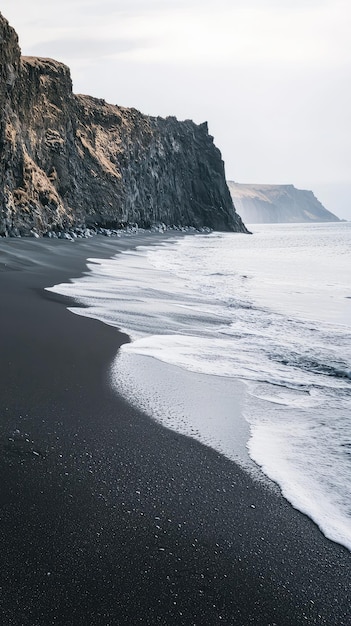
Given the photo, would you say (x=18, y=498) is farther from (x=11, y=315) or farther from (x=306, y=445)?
(x=11, y=315)

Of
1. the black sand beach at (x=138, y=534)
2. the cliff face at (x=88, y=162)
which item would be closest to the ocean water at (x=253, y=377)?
the black sand beach at (x=138, y=534)

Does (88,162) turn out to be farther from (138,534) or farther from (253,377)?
(138,534)

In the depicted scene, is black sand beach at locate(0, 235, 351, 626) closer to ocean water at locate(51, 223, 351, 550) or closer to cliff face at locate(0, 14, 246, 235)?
ocean water at locate(51, 223, 351, 550)

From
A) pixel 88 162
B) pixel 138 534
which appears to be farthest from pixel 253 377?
pixel 88 162

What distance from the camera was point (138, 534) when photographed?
2.12 m

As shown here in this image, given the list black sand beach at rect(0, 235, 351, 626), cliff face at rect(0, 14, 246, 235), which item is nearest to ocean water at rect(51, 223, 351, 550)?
black sand beach at rect(0, 235, 351, 626)

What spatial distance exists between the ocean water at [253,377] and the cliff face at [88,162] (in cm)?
1696

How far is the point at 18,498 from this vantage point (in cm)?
231

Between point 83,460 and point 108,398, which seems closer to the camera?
point 83,460

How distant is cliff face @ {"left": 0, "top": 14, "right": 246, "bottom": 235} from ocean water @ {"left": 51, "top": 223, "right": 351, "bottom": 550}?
17.0 m

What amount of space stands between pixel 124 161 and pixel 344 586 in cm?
6082

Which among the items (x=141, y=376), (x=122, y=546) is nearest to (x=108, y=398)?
(x=141, y=376)

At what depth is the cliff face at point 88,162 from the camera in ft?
84.0

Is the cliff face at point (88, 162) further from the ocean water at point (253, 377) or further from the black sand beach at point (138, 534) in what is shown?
the black sand beach at point (138, 534)
